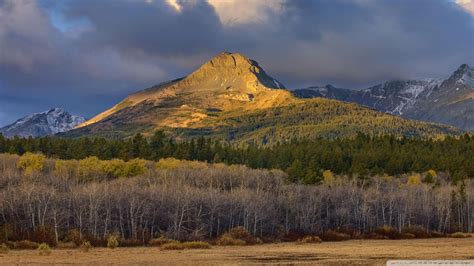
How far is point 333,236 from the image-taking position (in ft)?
357

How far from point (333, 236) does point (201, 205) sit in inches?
954

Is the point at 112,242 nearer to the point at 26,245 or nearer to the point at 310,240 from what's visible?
the point at 26,245

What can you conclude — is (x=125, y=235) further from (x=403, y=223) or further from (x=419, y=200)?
(x=419, y=200)

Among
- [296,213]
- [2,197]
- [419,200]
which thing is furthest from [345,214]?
[2,197]

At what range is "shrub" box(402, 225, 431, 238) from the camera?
4621 inches

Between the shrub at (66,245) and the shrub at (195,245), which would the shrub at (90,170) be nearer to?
the shrub at (66,245)

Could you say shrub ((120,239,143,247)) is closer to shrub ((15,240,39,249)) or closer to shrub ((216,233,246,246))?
shrub ((216,233,246,246))

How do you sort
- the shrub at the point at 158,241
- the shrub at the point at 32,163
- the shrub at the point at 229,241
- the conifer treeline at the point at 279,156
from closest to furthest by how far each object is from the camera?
1. the shrub at the point at 158,241
2. the shrub at the point at 229,241
3. the shrub at the point at 32,163
4. the conifer treeline at the point at 279,156

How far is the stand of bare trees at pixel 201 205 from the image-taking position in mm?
95438

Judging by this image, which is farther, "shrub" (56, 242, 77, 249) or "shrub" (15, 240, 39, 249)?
"shrub" (56, 242, 77, 249)

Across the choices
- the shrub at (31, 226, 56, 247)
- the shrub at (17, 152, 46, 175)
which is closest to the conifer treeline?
the shrub at (17, 152, 46, 175)

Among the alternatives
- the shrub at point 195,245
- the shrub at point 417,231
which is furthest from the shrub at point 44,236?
the shrub at point 417,231

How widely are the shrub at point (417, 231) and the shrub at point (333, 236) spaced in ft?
51.2

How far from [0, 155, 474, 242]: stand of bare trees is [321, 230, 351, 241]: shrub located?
5958 mm
